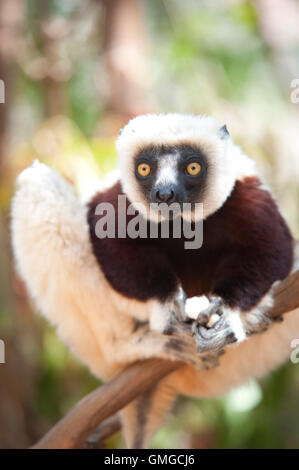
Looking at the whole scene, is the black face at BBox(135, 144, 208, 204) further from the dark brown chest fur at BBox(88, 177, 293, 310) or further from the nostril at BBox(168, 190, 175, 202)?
the dark brown chest fur at BBox(88, 177, 293, 310)

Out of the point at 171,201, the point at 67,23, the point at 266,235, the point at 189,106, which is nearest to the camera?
the point at 171,201

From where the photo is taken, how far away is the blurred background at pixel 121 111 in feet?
15.9

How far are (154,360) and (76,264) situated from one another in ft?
2.01

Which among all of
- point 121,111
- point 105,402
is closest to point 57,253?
point 105,402

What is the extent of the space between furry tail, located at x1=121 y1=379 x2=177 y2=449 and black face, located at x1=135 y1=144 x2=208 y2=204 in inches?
46.0

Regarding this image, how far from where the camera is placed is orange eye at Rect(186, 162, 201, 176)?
2.61m

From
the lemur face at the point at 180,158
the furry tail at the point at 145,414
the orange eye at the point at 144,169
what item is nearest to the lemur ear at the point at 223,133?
the lemur face at the point at 180,158

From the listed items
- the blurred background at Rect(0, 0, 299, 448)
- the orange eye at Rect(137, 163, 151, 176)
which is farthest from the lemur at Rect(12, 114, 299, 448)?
the blurred background at Rect(0, 0, 299, 448)

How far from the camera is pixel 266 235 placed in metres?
2.72

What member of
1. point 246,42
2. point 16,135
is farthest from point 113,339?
point 16,135

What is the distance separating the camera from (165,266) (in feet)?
9.08

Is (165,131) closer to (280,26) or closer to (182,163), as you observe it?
(182,163)

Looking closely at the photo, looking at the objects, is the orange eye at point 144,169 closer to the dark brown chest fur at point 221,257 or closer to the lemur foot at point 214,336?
the dark brown chest fur at point 221,257

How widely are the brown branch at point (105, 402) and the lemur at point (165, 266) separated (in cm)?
8
